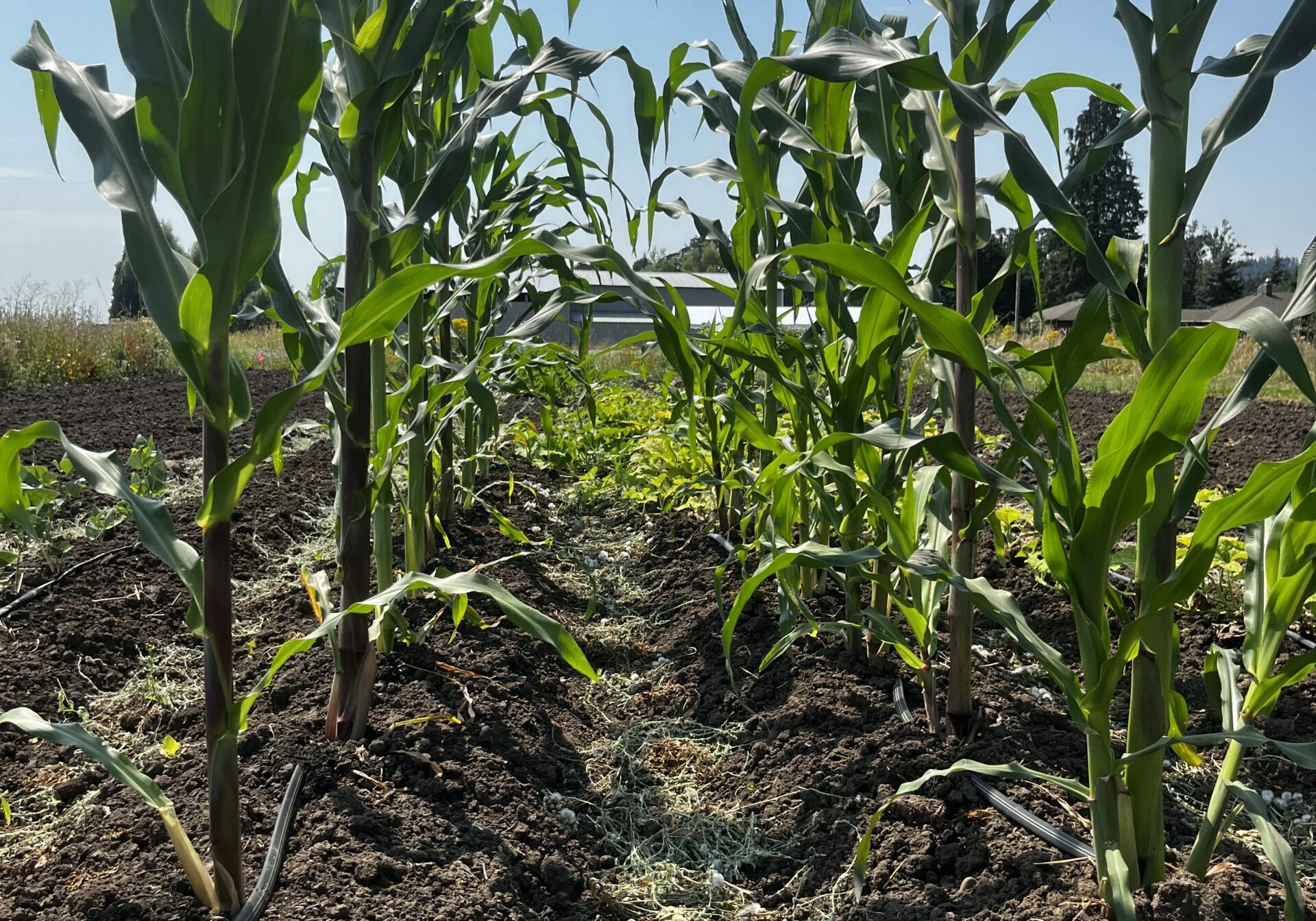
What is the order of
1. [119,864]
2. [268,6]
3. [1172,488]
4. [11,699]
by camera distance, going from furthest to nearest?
[11,699], [119,864], [1172,488], [268,6]

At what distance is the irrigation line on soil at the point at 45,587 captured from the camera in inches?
95.3

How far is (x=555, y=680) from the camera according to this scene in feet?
7.93

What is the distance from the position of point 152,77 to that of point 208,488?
53cm

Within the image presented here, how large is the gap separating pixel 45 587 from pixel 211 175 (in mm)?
2060

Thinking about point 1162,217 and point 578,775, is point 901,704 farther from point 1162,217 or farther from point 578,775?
point 1162,217

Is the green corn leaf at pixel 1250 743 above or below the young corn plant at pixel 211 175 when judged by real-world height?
below

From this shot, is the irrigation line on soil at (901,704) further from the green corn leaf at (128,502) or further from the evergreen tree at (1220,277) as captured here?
the evergreen tree at (1220,277)

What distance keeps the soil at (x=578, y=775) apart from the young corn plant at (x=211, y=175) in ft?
0.97

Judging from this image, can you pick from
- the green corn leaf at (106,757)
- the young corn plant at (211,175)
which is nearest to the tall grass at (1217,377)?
the young corn plant at (211,175)

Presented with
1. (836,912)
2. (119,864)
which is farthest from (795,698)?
(119,864)

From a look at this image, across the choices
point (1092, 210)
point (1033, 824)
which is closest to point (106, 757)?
point (1033, 824)

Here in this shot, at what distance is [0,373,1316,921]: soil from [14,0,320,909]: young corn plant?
0.97ft

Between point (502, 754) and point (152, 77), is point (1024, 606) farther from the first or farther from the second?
point (152, 77)

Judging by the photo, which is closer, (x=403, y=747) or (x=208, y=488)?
(x=208, y=488)
